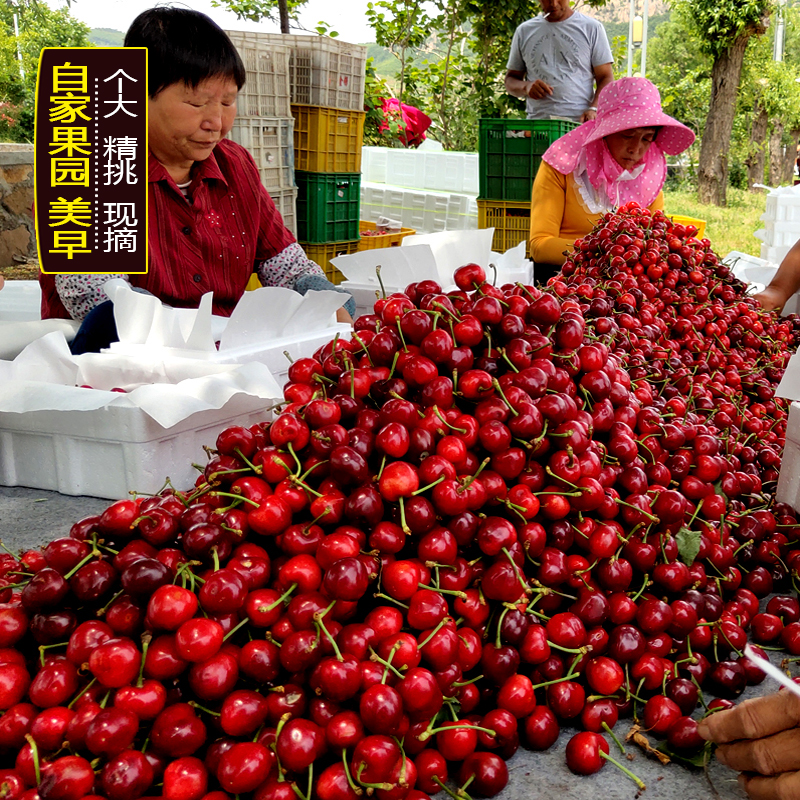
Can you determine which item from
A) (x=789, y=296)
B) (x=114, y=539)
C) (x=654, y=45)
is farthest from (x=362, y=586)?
(x=654, y=45)

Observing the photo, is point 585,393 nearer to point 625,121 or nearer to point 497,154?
point 625,121

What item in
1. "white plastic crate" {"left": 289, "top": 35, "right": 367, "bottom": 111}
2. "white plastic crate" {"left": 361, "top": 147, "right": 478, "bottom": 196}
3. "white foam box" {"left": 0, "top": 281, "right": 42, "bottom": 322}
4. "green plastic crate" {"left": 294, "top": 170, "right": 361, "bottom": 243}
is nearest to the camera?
"white foam box" {"left": 0, "top": 281, "right": 42, "bottom": 322}

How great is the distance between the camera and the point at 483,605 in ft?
3.48

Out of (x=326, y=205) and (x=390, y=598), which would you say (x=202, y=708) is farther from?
(x=326, y=205)

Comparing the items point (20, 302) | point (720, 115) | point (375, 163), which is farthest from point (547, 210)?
point (720, 115)

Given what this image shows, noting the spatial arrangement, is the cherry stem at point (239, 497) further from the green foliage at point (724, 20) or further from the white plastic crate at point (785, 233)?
the green foliage at point (724, 20)

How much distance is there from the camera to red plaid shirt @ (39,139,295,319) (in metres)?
2.52

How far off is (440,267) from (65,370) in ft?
4.00

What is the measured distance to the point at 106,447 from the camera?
179cm

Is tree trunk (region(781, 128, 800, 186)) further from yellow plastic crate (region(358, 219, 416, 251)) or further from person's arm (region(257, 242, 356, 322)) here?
person's arm (region(257, 242, 356, 322))

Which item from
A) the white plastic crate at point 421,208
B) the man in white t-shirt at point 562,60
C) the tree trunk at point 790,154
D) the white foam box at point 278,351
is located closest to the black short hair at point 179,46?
the white foam box at point 278,351

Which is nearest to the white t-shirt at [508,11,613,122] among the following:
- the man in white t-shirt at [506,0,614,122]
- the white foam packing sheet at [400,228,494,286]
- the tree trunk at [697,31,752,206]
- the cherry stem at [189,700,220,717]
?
the man in white t-shirt at [506,0,614,122]

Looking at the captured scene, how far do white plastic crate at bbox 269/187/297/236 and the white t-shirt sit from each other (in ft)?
6.44

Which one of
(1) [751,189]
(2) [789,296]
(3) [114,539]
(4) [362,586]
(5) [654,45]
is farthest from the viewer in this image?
(5) [654,45]
